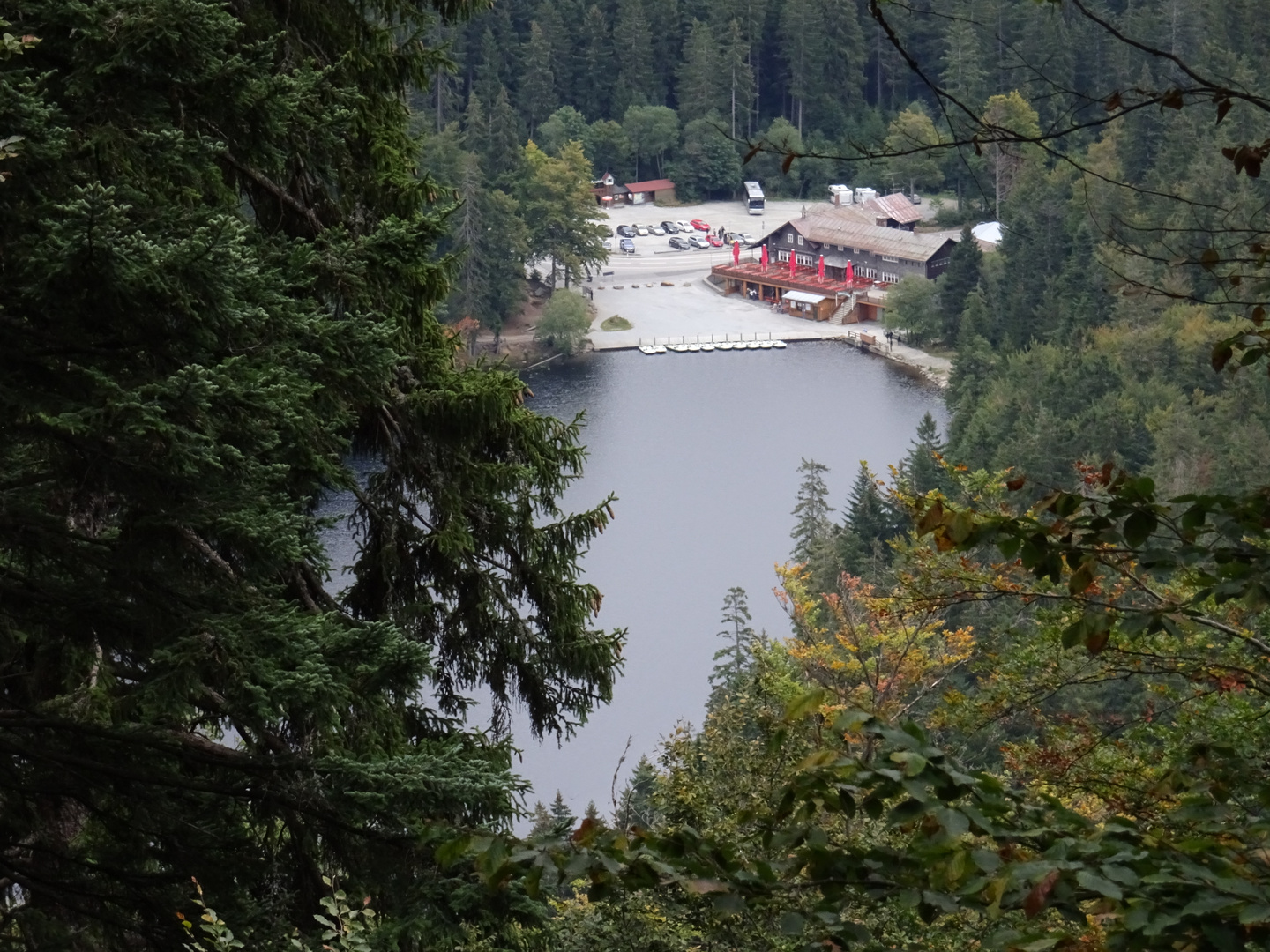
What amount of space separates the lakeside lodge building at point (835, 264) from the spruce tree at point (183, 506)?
44.2m

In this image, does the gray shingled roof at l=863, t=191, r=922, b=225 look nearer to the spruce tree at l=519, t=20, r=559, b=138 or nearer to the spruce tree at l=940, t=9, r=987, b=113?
the spruce tree at l=940, t=9, r=987, b=113

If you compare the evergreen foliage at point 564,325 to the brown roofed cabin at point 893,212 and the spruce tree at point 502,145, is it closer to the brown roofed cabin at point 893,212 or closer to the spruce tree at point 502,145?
the spruce tree at point 502,145

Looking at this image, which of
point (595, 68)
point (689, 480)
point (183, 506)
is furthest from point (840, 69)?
point (183, 506)

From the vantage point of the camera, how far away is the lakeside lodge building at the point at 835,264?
4844 centimetres

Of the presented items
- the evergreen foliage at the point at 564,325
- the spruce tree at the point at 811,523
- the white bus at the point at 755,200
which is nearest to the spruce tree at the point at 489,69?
the white bus at the point at 755,200

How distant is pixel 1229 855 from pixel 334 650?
7.47 ft

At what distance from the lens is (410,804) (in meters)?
3.71

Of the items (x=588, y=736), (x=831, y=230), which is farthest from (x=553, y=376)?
(x=588, y=736)

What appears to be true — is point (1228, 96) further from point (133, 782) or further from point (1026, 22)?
point (1026, 22)

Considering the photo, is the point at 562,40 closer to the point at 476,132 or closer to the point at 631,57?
the point at 631,57

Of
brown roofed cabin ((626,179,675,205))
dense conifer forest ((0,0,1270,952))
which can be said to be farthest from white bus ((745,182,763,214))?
dense conifer forest ((0,0,1270,952))

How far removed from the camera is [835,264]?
50531 mm

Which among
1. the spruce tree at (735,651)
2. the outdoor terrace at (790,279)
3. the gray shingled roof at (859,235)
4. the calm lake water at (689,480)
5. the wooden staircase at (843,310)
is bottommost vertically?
the calm lake water at (689,480)

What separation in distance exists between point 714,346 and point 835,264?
7844 millimetres
